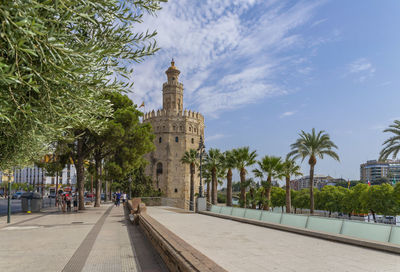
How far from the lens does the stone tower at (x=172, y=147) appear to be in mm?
66500

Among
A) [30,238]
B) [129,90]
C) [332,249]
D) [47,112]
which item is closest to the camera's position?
[47,112]

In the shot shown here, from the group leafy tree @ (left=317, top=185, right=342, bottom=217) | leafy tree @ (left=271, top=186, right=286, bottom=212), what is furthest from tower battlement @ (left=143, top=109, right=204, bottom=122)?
leafy tree @ (left=317, top=185, right=342, bottom=217)

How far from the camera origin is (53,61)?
14.9ft

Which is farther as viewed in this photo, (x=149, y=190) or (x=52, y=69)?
(x=149, y=190)

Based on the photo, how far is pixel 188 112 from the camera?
228 feet

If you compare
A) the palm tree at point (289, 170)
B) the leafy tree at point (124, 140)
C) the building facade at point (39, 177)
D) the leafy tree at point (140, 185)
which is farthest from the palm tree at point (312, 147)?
the building facade at point (39, 177)

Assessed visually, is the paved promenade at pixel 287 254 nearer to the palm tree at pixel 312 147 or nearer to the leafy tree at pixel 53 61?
the leafy tree at pixel 53 61

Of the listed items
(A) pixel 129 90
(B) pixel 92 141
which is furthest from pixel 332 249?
(B) pixel 92 141

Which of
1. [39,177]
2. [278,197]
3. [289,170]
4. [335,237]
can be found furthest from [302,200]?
[39,177]

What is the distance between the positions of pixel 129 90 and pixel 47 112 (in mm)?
2092

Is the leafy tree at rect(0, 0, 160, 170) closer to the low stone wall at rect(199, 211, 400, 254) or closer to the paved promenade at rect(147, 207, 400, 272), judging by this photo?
the paved promenade at rect(147, 207, 400, 272)

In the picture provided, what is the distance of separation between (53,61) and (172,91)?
220ft

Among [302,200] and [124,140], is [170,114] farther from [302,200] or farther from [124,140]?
[124,140]

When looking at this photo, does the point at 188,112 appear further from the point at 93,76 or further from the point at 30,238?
the point at 93,76
